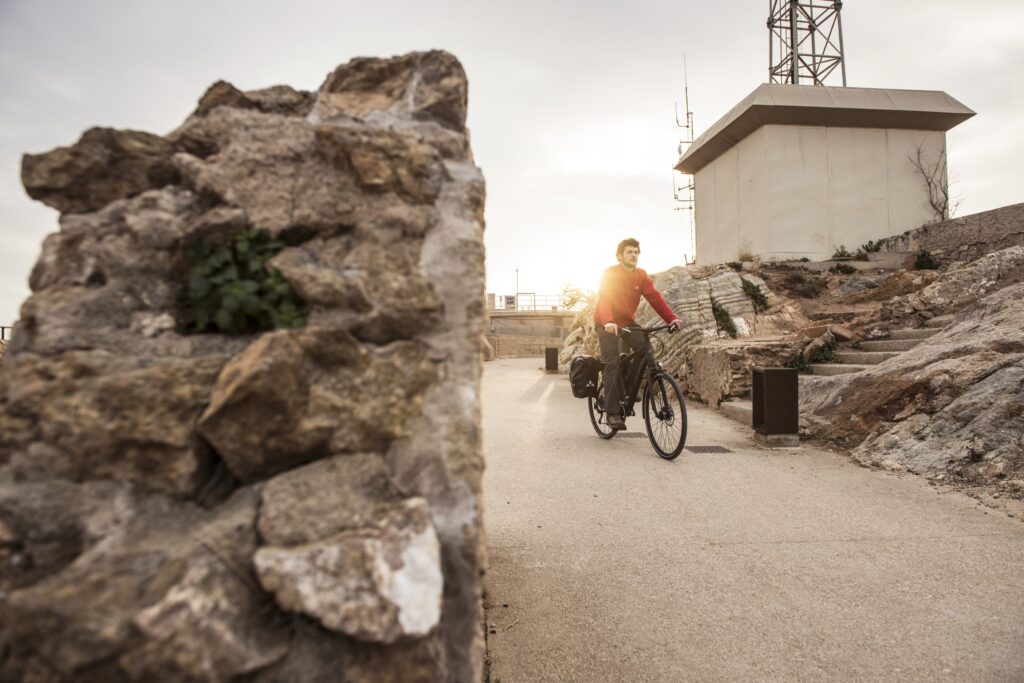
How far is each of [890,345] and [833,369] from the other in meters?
0.72

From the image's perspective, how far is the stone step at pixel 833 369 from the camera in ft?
22.1

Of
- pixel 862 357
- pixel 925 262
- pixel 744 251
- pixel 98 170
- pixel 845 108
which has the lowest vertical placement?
pixel 862 357

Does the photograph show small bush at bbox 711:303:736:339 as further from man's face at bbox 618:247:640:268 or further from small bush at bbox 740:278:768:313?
man's face at bbox 618:247:640:268

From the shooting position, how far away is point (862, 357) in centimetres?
702

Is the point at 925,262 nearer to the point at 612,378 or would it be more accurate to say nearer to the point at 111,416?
the point at 612,378

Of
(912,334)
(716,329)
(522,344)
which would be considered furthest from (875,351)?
(522,344)

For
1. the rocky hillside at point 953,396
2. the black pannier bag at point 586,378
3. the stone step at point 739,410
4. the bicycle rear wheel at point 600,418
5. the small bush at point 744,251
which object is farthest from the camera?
the small bush at point 744,251

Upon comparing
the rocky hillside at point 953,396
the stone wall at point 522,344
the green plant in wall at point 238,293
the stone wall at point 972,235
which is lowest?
the stone wall at point 522,344

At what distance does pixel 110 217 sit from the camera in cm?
139

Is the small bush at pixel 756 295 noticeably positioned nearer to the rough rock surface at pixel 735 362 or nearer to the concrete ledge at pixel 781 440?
the rough rock surface at pixel 735 362

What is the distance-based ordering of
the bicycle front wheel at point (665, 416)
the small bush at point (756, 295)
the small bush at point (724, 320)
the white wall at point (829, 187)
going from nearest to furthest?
the bicycle front wheel at point (665, 416) → the small bush at point (724, 320) → the small bush at point (756, 295) → the white wall at point (829, 187)

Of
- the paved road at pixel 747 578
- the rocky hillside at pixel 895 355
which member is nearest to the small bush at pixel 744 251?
the rocky hillside at pixel 895 355

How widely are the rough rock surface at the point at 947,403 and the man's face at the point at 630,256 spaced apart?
8.39ft

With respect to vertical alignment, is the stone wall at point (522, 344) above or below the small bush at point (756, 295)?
below
